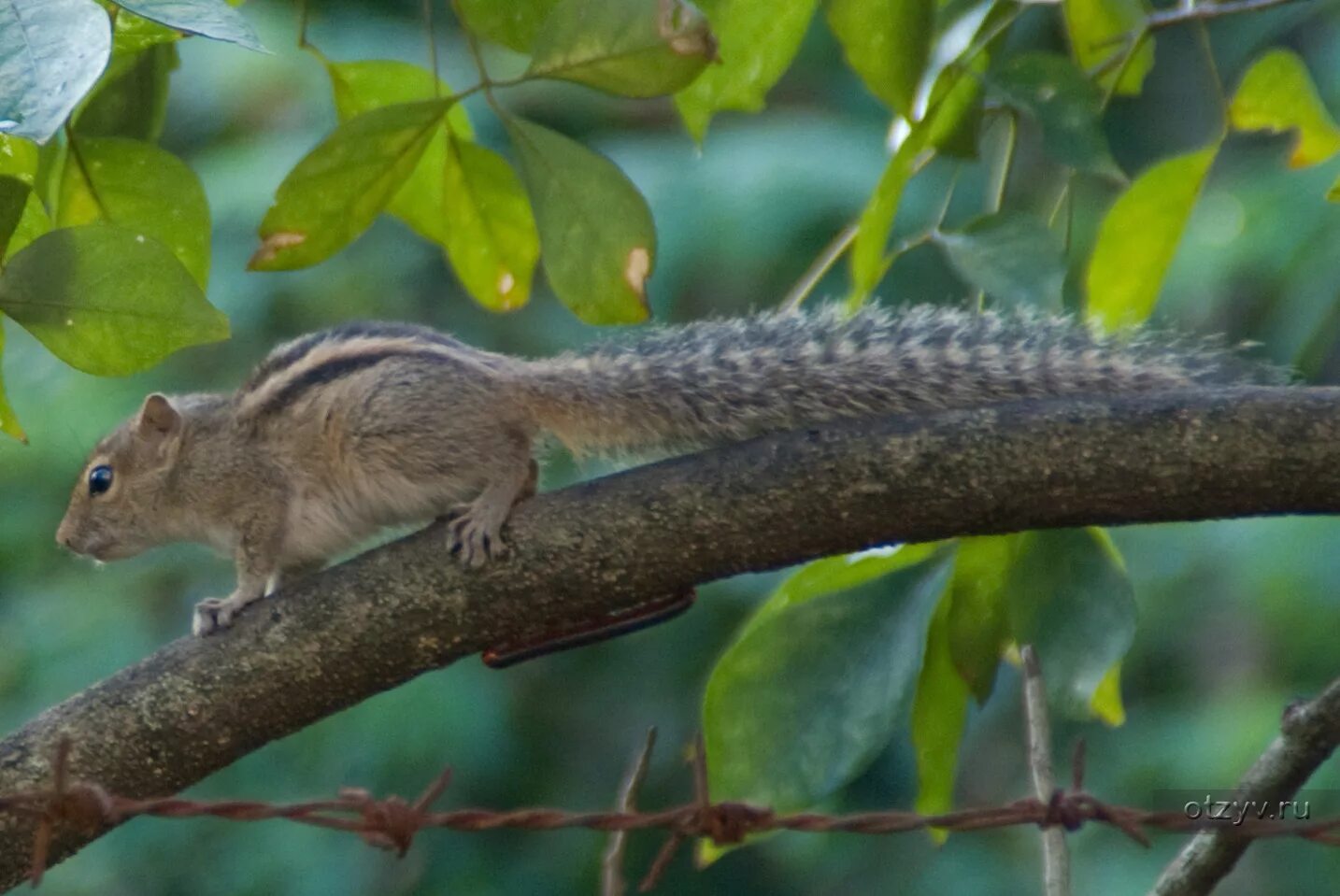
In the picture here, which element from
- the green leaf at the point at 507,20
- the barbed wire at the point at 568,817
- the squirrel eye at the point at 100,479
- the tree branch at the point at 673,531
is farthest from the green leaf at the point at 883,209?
the squirrel eye at the point at 100,479

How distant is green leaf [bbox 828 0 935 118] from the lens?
158cm

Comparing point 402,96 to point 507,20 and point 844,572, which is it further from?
point 844,572

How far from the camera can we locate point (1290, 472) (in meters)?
1.35

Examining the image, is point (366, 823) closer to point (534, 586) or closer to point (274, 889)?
point (534, 586)

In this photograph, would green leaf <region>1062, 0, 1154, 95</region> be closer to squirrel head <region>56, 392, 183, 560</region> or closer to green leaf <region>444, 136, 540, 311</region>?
green leaf <region>444, 136, 540, 311</region>

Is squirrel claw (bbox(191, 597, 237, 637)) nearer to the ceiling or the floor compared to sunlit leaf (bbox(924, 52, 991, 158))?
nearer to the floor

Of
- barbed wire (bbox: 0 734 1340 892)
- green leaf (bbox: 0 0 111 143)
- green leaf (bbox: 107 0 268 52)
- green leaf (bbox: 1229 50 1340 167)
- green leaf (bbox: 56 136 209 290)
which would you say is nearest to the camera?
green leaf (bbox: 0 0 111 143)

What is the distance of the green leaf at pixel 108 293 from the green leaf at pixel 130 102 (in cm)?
37

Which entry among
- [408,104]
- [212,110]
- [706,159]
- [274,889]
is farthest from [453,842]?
[408,104]

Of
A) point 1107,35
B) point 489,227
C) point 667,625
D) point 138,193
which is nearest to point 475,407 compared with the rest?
point 489,227

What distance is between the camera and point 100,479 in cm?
235

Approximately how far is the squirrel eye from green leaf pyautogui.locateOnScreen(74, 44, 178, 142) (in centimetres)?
76

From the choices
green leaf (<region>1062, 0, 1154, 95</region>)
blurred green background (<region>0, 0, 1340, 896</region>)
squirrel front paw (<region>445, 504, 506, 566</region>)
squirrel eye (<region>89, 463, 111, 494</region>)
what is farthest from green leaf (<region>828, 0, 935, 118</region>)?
blurred green background (<region>0, 0, 1340, 896</region>)

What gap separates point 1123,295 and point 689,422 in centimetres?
51
